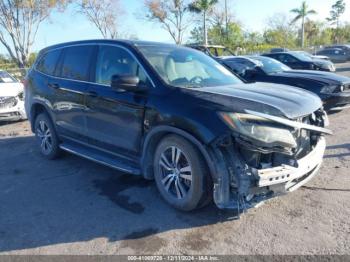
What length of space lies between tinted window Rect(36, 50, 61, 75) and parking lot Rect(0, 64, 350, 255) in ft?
5.92

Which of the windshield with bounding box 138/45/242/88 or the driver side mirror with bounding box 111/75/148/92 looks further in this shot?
the windshield with bounding box 138/45/242/88

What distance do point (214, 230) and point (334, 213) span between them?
4.20 ft

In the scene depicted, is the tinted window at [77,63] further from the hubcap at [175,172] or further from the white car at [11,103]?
the white car at [11,103]

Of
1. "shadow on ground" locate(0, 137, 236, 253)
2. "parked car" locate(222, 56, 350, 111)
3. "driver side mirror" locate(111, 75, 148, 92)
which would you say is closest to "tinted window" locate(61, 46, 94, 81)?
"driver side mirror" locate(111, 75, 148, 92)

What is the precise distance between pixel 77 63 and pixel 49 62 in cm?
103

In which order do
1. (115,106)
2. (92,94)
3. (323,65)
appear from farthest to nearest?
(323,65)
(92,94)
(115,106)

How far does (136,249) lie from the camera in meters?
3.06

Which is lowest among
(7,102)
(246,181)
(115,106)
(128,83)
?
(246,181)

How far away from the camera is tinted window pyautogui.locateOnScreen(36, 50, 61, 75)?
18.2 ft

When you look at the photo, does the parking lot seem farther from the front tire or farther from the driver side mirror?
the driver side mirror

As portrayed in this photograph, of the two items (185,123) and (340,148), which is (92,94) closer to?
(185,123)

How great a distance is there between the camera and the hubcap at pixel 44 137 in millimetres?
5797

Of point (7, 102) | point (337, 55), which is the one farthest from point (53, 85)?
point (337, 55)

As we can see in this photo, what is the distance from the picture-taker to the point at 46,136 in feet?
19.2
